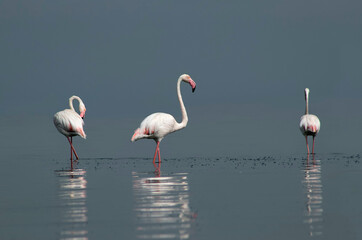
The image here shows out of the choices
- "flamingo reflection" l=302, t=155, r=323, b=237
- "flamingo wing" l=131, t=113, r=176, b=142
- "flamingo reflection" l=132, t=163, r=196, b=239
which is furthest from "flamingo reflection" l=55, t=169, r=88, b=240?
"flamingo wing" l=131, t=113, r=176, b=142

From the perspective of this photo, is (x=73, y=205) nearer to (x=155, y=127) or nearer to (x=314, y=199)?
(x=314, y=199)

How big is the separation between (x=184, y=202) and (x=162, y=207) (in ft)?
1.68

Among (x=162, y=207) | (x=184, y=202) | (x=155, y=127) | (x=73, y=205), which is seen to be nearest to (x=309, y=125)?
(x=155, y=127)

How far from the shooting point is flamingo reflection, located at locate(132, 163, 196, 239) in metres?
7.68

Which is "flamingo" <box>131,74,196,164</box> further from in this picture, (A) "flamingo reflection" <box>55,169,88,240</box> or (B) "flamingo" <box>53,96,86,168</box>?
(A) "flamingo reflection" <box>55,169,88,240</box>

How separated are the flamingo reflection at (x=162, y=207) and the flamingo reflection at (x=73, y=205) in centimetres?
68

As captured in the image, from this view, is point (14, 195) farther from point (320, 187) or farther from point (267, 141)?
point (267, 141)

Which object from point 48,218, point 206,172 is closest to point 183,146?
point 206,172

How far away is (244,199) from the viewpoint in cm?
1018

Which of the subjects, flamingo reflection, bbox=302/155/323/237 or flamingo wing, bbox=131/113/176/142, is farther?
flamingo wing, bbox=131/113/176/142

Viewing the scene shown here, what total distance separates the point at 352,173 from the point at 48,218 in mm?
7481

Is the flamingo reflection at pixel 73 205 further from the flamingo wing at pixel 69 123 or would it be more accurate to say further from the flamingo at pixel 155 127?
the flamingo wing at pixel 69 123

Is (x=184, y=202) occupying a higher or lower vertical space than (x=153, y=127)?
lower

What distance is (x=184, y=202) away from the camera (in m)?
9.77
